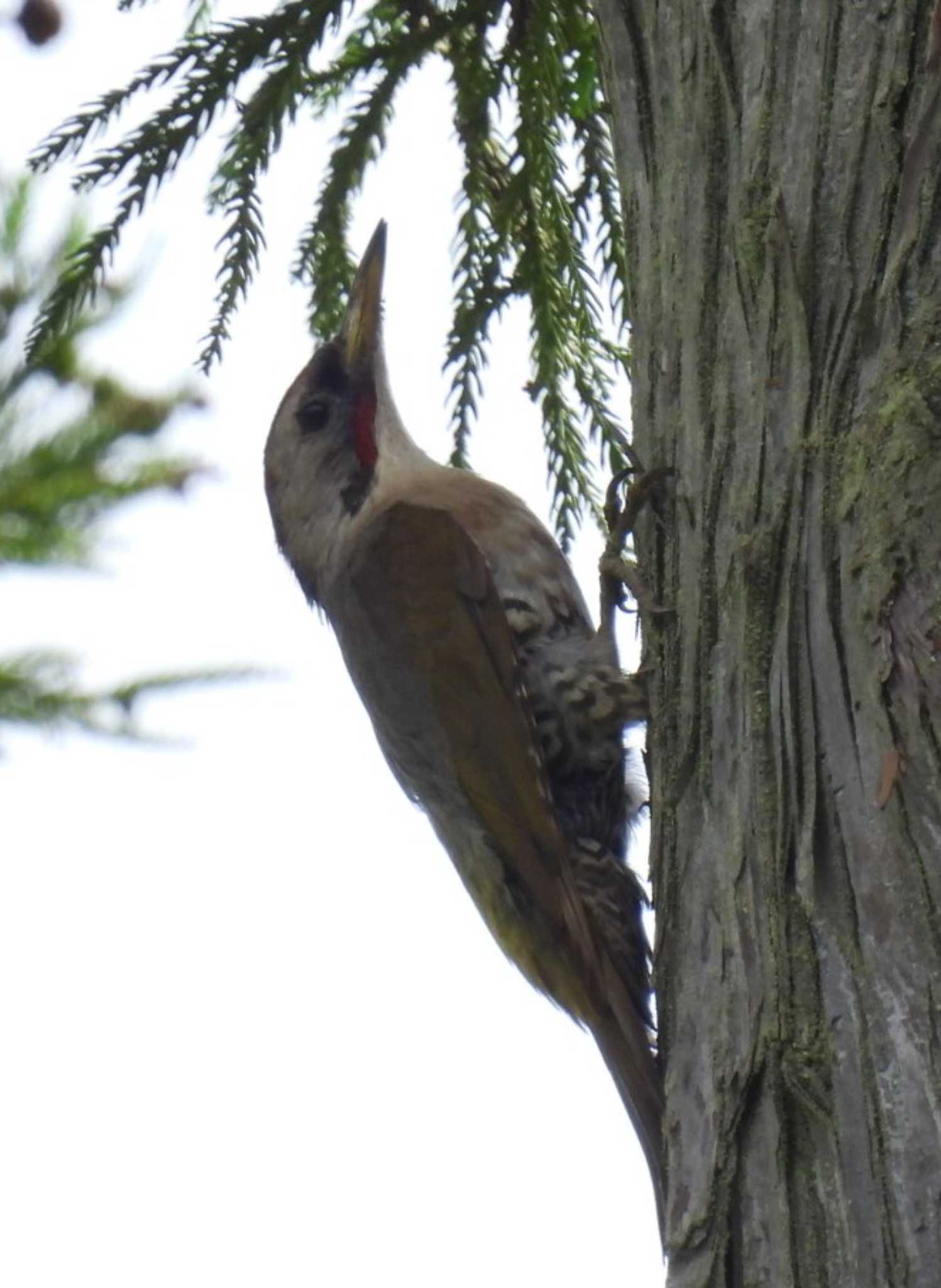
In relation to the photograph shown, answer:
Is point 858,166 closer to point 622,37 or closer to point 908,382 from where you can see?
point 908,382

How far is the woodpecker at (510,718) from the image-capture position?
3.93 meters

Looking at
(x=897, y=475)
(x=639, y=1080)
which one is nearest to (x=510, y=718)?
(x=639, y=1080)

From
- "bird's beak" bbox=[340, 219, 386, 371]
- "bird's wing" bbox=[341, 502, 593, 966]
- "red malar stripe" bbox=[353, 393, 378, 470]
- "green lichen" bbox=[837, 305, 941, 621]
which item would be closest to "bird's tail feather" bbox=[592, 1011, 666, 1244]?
"bird's wing" bbox=[341, 502, 593, 966]

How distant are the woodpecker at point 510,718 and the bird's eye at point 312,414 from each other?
0.49 m

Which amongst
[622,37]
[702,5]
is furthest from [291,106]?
[702,5]

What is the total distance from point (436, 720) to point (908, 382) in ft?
6.47

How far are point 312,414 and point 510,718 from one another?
1.47 m

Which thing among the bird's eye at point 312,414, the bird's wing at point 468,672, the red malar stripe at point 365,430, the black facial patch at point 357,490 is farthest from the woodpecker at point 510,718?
the bird's eye at point 312,414

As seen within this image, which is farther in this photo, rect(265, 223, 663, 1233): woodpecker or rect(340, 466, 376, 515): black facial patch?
rect(340, 466, 376, 515): black facial patch

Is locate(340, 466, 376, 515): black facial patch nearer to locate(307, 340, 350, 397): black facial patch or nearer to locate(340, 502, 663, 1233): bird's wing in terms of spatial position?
locate(307, 340, 350, 397): black facial patch

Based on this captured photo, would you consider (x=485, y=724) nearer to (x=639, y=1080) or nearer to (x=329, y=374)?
(x=639, y=1080)

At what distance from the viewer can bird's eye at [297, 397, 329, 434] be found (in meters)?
5.20

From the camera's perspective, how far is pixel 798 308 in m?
2.64

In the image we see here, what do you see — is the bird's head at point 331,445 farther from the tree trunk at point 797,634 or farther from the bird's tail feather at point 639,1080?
the tree trunk at point 797,634
